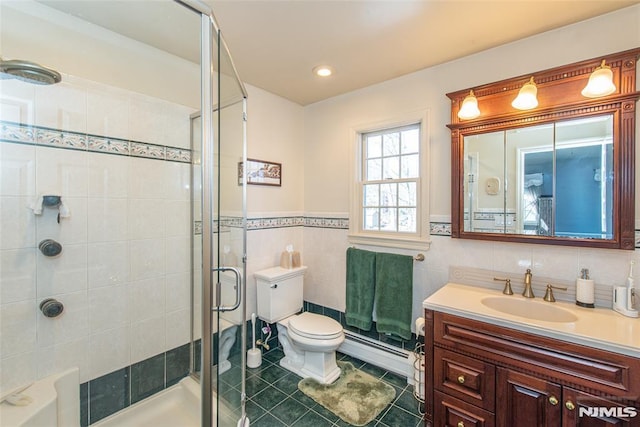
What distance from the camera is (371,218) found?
248 cm

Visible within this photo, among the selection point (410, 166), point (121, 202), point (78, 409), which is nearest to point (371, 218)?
point (410, 166)

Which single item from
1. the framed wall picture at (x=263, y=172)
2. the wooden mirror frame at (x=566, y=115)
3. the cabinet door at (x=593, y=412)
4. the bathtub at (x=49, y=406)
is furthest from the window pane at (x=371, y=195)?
the bathtub at (x=49, y=406)

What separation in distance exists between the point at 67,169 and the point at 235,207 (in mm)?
865

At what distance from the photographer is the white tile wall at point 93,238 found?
130 centimetres

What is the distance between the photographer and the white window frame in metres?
2.11

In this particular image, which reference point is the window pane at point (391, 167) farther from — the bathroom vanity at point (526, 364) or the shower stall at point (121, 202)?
the shower stall at point (121, 202)

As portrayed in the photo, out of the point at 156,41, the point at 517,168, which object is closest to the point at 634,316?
the point at 517,168

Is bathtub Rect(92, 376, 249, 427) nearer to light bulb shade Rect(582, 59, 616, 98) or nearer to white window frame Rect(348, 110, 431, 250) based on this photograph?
white window frame Rect(348, 110, 431, 250)

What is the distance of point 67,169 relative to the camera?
4.67 feet

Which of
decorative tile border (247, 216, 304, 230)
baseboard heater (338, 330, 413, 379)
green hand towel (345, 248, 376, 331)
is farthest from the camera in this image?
decorative tile border (247, 216, 304, 230)

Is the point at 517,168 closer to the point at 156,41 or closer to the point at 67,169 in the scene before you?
the point at 156,41

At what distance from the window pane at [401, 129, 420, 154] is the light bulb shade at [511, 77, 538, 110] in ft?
2.39

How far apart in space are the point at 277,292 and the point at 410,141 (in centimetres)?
170

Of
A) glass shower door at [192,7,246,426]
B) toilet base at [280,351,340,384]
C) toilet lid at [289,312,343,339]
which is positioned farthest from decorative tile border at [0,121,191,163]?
toilet base at [280,351,340,384]
